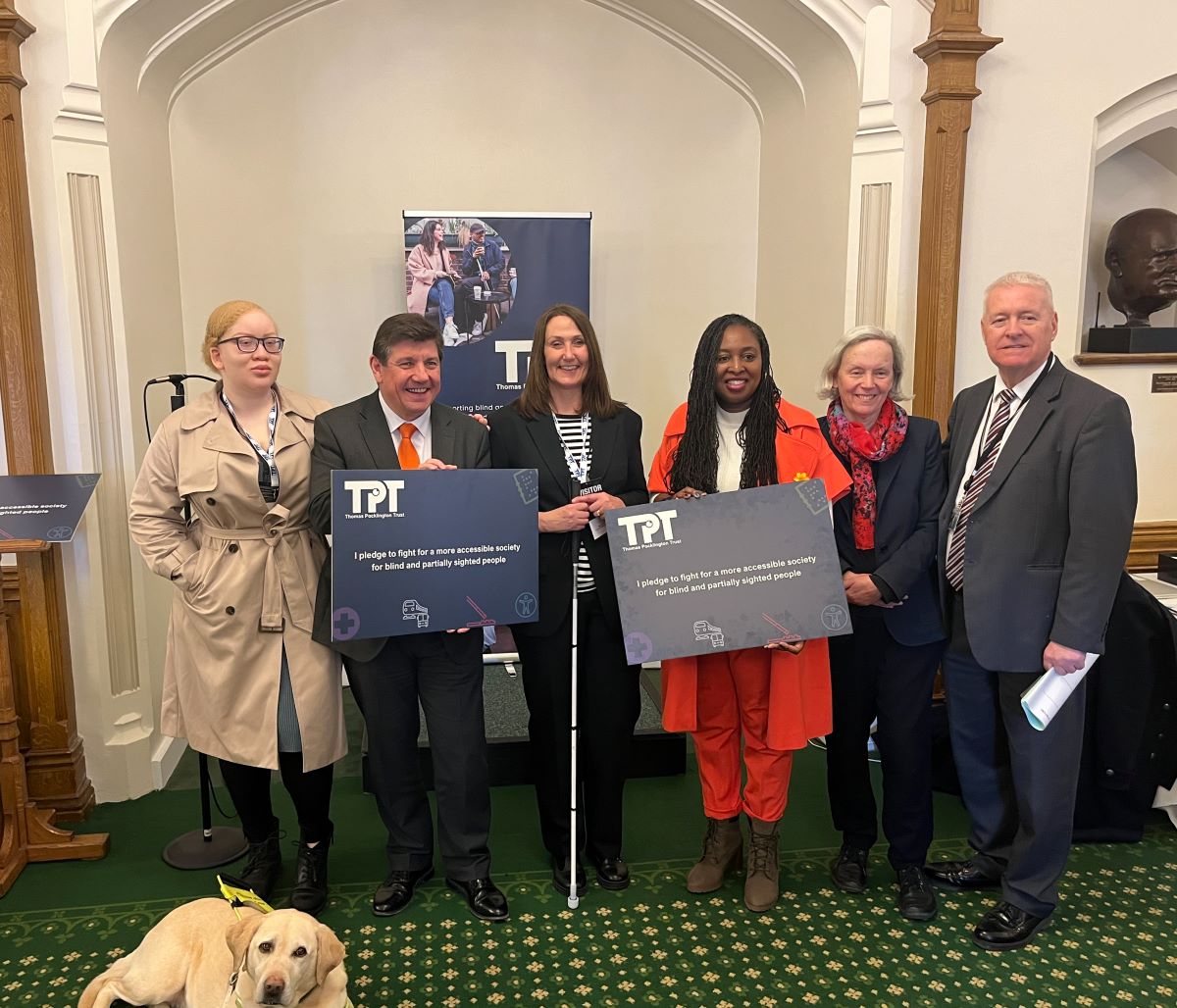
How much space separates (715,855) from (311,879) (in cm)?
120

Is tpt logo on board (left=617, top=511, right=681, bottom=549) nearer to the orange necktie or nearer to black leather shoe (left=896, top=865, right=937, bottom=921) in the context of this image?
the orange necktie

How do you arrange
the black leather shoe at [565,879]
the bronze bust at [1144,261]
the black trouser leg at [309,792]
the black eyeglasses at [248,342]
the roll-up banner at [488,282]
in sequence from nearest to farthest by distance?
the black eyeglasses at [248,342] < the black trouser leg at [309,792] < the black leather shoe at [565,879] < the bronze bust at [1144,261] < the roll-up banner at [488,282]

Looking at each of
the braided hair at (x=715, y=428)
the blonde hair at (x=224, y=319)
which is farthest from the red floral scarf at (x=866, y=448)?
the blonde hair at (x=224, y=319)

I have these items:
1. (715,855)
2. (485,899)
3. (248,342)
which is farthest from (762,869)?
(248,342)

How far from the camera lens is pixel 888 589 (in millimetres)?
2465

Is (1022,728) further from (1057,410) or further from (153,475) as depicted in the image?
(153,475)

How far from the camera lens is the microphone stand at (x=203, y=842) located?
2.91 metres

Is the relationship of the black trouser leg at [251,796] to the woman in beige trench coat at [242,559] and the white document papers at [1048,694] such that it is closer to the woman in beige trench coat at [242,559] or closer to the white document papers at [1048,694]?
the woman in beige trench coat at [242,559]

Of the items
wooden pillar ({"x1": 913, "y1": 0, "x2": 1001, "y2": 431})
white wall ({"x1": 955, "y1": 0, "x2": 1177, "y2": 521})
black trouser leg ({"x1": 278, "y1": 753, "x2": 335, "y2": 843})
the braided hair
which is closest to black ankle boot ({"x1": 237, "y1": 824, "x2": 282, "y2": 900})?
black trouser leg ({"x1": 278, "y1": 753, "x2": 335, "y2": 843})

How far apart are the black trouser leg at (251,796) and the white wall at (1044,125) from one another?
9.77 ft

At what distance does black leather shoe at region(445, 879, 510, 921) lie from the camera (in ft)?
8.54

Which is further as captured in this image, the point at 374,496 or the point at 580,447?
the point at 580,447

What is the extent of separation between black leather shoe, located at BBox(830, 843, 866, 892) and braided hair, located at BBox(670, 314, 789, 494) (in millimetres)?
1222

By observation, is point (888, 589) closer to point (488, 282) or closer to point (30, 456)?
point (488, 282)
